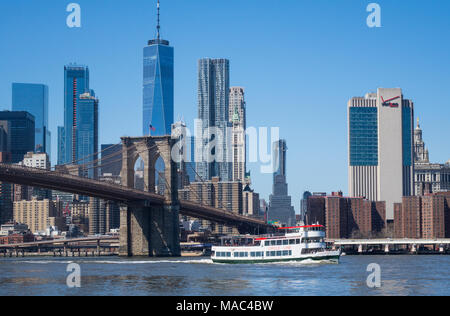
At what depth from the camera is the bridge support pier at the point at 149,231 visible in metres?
111

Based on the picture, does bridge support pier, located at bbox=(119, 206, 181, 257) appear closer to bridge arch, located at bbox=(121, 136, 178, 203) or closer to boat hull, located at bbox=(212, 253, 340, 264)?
bridge arch, located at bbox=(121, 136, 178, 203)

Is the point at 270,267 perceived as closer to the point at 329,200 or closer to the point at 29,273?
the point at 29,273

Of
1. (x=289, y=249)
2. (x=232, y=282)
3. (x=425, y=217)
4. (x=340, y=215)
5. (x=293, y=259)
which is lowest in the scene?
(x=232, y=282)

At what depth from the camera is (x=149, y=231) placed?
11250cm

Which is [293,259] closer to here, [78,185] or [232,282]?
[232,282]

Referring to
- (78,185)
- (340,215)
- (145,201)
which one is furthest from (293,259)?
(340,215)

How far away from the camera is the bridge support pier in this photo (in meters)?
111

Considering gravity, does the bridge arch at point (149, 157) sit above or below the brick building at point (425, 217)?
above

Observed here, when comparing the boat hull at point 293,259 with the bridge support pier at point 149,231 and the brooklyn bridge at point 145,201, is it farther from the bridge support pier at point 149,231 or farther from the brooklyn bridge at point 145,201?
the bridge support pier at point 149,231

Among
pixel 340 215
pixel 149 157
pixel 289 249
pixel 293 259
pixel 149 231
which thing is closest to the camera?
pixel 293 259

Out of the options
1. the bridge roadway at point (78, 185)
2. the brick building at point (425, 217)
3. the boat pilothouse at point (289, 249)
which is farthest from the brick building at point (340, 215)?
the boat pilothouse at point (289, 249)
